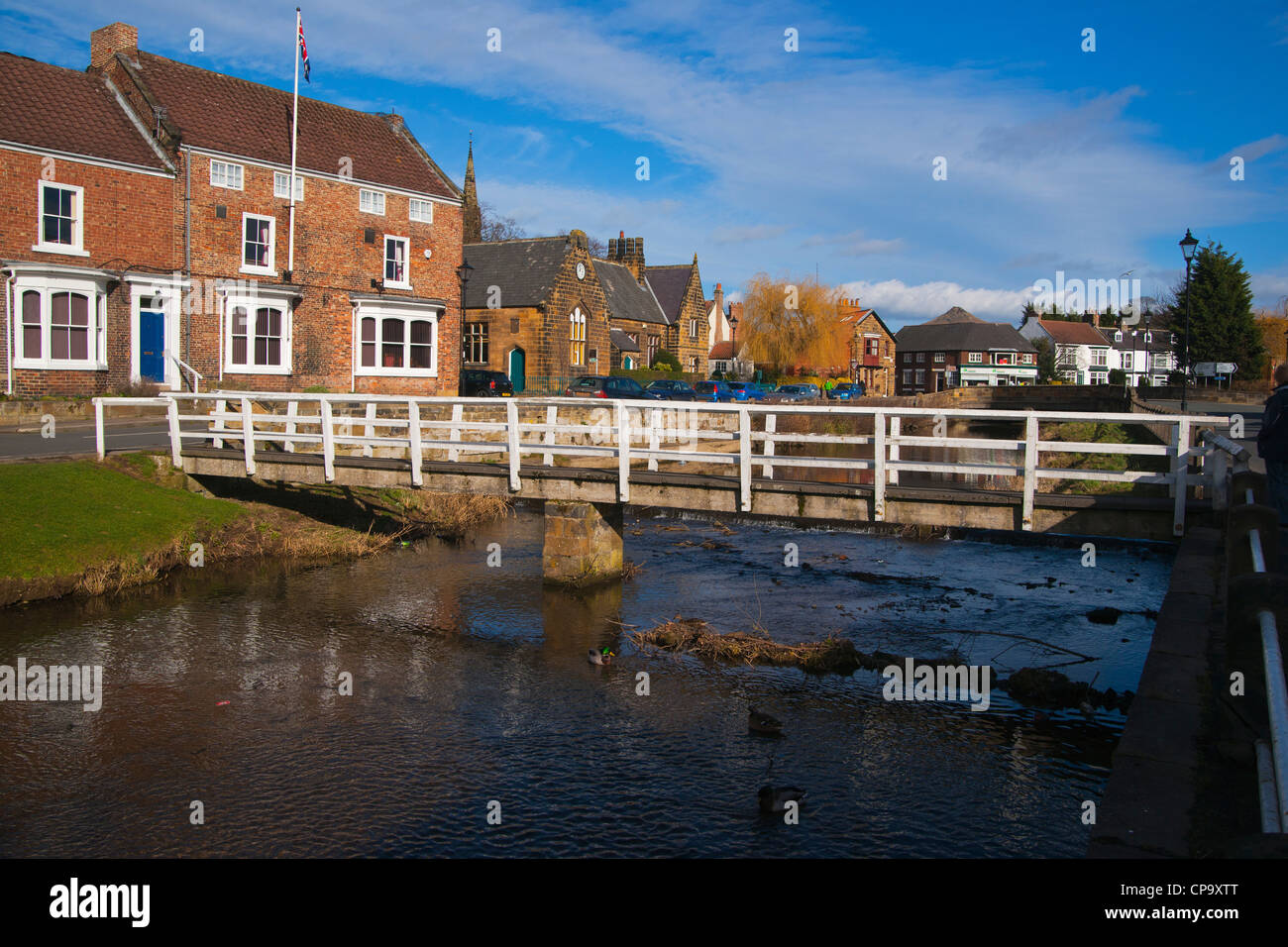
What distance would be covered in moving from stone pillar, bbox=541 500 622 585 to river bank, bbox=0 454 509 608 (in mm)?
4921

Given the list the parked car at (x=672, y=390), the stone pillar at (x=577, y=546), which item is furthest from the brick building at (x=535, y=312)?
the stone pillar at (x=577, y=546)

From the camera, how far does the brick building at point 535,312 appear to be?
4919 cm

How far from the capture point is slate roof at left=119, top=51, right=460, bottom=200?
30391mm

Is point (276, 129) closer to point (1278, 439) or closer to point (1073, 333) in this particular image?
point (1278, 439)

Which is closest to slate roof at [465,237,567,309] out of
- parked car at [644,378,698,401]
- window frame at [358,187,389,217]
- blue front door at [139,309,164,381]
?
parked car at [644,378,698,401]

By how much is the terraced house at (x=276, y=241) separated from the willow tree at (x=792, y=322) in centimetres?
4019

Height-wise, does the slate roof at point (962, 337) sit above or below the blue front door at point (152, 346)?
above

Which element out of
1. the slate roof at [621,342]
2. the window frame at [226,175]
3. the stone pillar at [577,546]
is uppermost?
the window frame at [226,175]

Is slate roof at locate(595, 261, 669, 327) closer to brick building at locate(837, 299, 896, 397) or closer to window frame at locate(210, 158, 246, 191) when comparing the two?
brick building at locate(837, 299, 896, 397)

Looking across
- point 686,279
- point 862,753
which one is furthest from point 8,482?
point 686,279

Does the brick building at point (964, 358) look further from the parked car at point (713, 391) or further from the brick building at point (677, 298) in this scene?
the parked car at point (713, 391)

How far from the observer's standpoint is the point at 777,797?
8.16 m

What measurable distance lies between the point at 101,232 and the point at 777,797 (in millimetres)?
27299
